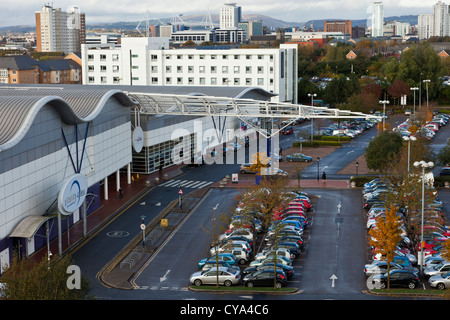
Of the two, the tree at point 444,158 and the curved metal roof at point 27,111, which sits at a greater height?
the curved metal roof at point 27,111

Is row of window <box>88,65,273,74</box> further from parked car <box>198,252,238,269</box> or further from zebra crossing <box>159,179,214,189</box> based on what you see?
parked car <box>198,252,238,269</box>

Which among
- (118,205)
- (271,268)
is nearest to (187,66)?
(118,205)

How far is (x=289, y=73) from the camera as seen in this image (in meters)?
80.9

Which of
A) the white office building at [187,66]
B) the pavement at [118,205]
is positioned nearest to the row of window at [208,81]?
the white office building at [187,66]

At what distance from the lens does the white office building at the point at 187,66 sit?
3019 inches

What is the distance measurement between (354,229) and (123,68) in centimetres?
5266

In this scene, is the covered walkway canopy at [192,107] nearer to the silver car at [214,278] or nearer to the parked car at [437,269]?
the parked car at [437,269]

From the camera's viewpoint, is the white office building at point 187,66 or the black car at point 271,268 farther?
the white office building at point 187,66

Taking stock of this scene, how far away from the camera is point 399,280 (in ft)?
78.5

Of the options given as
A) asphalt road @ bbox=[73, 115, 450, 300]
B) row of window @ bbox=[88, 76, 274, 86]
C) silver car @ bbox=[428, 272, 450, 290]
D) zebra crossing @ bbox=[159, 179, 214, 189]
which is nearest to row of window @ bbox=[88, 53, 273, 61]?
row of window @ bbox=[88, 76, 274, 86]

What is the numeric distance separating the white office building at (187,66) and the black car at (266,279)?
177 feet

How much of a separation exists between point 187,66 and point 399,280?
57.6 meters
